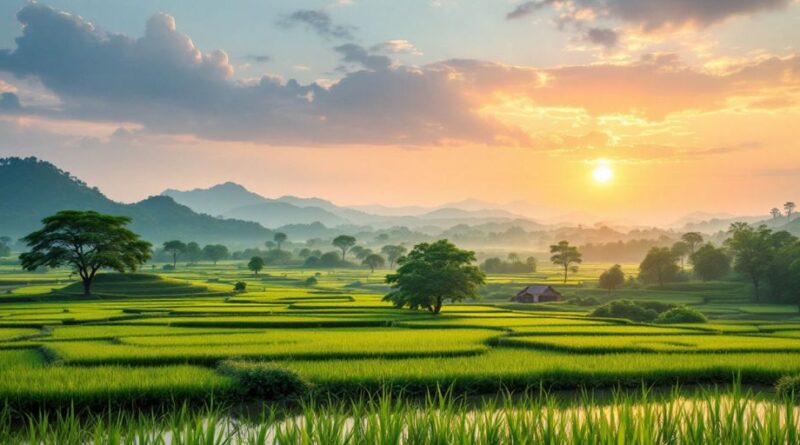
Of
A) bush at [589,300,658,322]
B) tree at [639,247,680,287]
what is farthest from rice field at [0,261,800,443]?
tree at [639,247,680,287]

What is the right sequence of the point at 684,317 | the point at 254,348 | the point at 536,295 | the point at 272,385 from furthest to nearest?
the point at 536,295, the point at 684,317, the point at 254,348, the point at 272,385

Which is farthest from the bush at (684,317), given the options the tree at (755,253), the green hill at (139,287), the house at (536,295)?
the green hill at (139,287)

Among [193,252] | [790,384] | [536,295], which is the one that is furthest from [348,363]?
[193,252]

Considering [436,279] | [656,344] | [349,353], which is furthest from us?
[436,279]

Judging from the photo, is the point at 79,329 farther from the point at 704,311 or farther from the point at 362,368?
the point at 704,311

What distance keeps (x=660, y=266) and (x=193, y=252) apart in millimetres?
131751

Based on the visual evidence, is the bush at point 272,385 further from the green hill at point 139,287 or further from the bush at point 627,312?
the green hill at point 139,287

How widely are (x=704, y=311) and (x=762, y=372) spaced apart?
1861 inches

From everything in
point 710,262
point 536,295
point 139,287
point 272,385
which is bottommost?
point 536,295

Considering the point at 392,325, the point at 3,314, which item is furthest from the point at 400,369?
the point at 3,314

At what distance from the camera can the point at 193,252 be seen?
177500mm

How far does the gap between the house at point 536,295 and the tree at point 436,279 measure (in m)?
29.4

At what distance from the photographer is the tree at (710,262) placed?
8719 centimetres

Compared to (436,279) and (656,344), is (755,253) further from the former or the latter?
(656,344)
